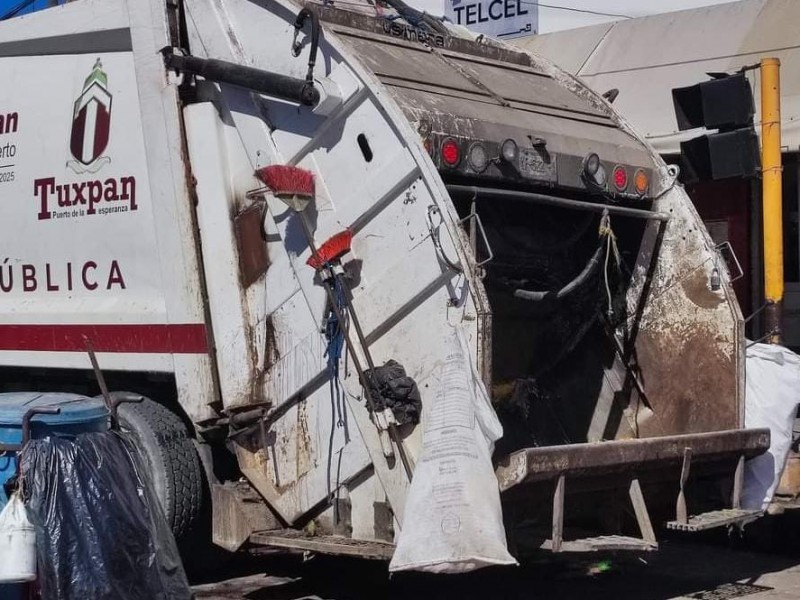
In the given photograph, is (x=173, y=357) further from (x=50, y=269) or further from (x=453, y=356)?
(x=453, y=356)

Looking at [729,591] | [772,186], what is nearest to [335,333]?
[729,591]

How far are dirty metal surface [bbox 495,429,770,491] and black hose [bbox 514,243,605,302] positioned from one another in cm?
79

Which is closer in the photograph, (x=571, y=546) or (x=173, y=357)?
(x=571, y=546)

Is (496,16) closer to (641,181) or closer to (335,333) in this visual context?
(641,181)

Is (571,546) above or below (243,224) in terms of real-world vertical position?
below

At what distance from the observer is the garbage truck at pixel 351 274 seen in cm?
501

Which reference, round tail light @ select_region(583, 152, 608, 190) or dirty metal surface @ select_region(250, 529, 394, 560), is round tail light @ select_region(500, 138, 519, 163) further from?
dirty metal surface @ select_region(250, 529, 394, 560)

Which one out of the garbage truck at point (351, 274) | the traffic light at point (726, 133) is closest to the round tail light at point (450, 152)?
the garbage truck at point (351, 274)

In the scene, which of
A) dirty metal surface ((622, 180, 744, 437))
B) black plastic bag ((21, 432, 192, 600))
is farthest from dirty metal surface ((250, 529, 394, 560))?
dirty metal surface ((622, 180, 744, 437))

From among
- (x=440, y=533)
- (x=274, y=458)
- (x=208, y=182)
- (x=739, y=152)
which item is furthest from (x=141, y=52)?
(x=739, y=152)

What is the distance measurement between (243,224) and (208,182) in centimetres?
25

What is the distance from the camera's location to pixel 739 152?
6.83 metres

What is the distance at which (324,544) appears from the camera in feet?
17.0

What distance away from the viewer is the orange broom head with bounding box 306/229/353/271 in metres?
5.15
